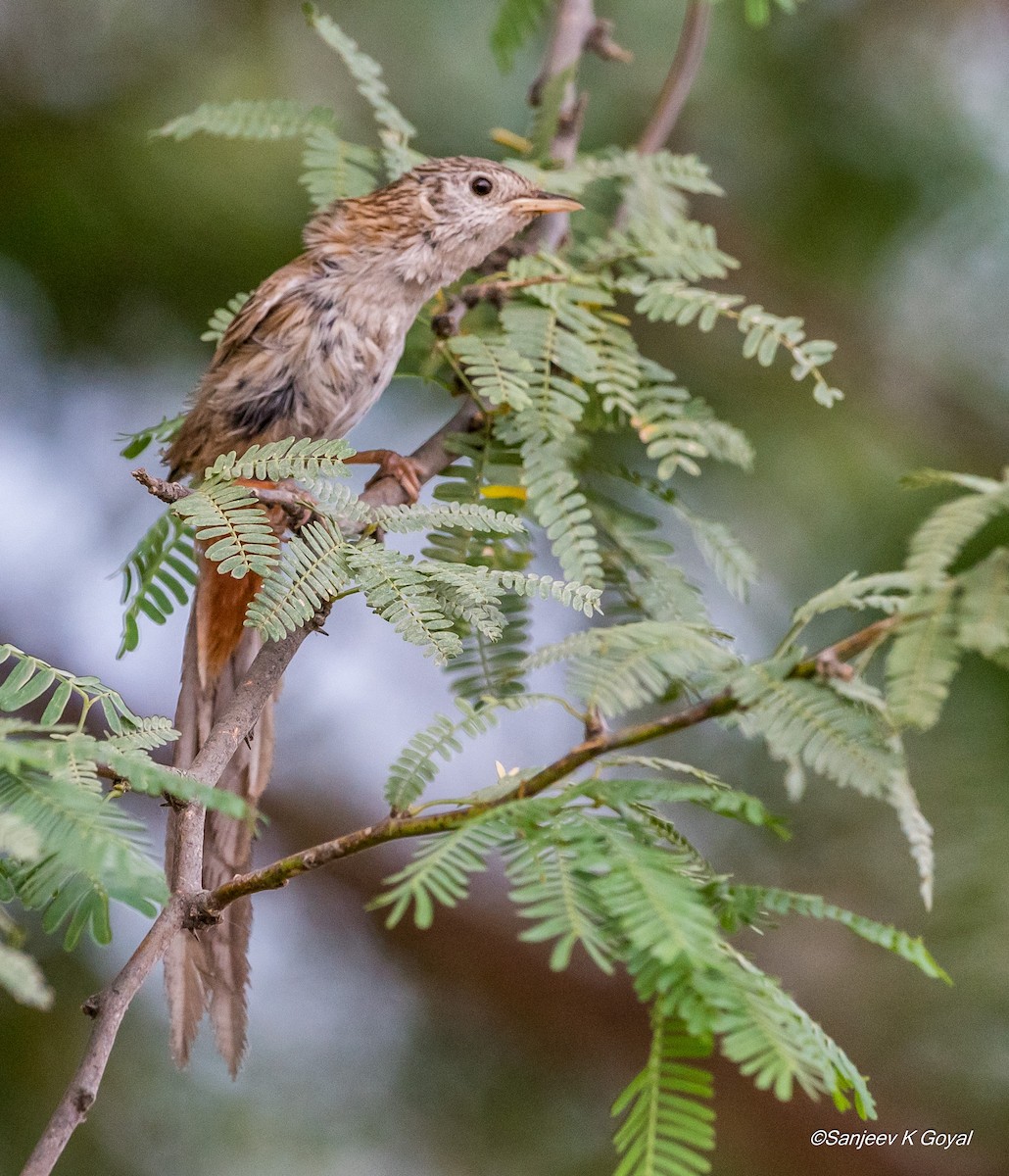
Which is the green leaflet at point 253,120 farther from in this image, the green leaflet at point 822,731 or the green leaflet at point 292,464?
the green leaflet at point 822,731

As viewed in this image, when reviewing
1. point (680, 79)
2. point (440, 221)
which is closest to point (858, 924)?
point (440, 221)

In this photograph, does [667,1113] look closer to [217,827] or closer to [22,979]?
[22,979]

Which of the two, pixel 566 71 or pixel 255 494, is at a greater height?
pixel 566 71

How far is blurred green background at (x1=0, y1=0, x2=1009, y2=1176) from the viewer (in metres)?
4.21

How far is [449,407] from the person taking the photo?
181 inches

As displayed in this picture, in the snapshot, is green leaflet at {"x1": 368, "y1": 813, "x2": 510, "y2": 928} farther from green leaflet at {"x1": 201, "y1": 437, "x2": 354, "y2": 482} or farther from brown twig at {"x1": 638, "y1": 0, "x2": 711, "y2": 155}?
brown twig at {"x1": 638, "y1": 0, "x2": 711, "y2": 155}

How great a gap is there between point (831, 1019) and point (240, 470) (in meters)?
2.98

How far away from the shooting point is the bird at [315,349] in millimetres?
2902

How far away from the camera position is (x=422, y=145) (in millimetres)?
4434

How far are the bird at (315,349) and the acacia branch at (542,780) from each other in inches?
37.9

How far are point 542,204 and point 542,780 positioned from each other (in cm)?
200

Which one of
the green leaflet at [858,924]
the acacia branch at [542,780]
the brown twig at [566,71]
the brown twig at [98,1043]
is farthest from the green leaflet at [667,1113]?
the brown twig at [566,71]

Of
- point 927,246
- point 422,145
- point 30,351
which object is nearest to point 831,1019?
point 927,246

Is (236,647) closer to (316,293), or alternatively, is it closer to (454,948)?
(316,293)
